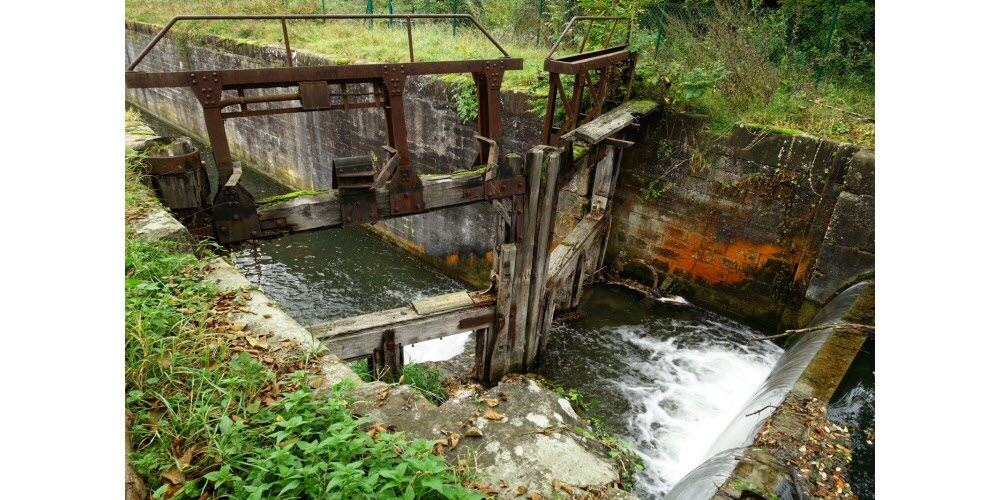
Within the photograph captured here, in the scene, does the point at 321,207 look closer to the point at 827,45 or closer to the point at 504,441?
the point at 504,441

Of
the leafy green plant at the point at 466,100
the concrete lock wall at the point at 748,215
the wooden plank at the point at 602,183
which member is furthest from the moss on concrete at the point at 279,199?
the concrete lock wall at the point at 748,215

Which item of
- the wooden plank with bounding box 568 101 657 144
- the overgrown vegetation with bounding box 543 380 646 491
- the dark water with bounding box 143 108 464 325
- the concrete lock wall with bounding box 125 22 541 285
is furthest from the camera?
the dark water with bounding box 143 108 464 325

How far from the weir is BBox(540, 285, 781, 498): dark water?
743 mm

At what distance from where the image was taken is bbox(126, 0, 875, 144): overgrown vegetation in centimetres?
761

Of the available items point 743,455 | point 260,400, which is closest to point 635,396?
point 743,455

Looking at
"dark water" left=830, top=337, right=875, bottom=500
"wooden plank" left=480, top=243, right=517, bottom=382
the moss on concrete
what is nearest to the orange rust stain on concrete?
"dark water" left=830, top=337, right=875, bottom=500

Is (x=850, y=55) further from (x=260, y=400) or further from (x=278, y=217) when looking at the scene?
(x=260, y=400)

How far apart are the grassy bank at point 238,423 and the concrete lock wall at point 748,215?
6340 millimetres

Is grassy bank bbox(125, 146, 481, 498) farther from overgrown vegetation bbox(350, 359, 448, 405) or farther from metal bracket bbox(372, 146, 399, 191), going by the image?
overgrown vegetation bbox(350, 359, 448, 405)

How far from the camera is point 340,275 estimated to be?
10133 millimetres

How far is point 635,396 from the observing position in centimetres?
705

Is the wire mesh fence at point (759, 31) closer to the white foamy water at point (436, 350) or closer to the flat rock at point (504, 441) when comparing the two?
the white foamy water at point (436, 350)

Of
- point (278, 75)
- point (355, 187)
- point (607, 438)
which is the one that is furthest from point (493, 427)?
point (278, 75)

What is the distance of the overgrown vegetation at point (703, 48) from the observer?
7605 mm
